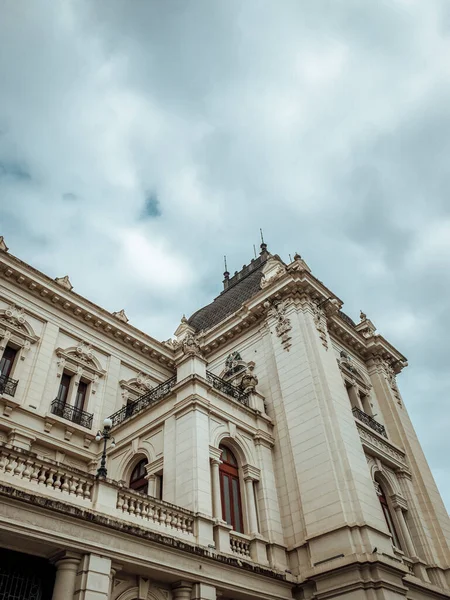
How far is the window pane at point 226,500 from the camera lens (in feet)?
55.6

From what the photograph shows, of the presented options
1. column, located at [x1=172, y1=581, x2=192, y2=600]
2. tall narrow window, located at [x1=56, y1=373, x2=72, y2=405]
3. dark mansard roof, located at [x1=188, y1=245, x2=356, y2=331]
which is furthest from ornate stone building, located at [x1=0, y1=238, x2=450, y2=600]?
dark mansard roof, located at [x1=188, y1=245, x2=356, y2=331]

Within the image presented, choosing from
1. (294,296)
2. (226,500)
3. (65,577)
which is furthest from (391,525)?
(65,577)

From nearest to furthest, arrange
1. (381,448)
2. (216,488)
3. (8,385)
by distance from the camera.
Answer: (216,488) → (8,385) → (381,448)

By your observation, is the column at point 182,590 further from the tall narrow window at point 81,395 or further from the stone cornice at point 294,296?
the stone cornice at point 294,296

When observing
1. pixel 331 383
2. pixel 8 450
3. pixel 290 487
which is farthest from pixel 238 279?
pixel 8 450

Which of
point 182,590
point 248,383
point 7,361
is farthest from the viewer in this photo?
point 248,383

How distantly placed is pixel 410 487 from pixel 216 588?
12651 mm

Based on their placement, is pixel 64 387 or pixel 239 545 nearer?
pixel 239 545

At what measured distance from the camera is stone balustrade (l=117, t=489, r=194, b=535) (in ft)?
43.4

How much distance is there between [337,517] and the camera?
1661 centimetres

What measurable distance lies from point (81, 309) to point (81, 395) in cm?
416

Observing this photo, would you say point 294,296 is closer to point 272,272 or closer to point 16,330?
point 272,272

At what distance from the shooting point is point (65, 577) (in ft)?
35.8

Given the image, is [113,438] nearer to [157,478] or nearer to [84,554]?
[157,478]
